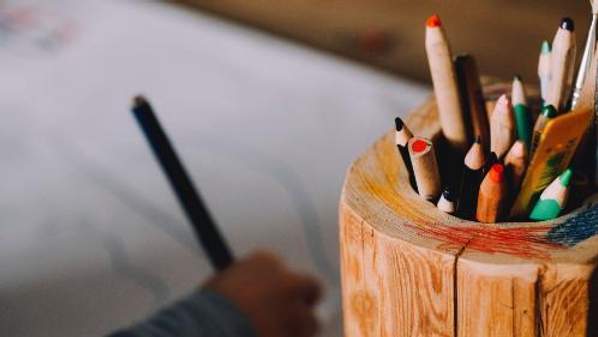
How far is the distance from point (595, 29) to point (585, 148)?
0.16 feet

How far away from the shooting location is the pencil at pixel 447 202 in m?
0.32

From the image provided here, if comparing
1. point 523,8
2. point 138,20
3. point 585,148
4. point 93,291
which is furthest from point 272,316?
point 523,8

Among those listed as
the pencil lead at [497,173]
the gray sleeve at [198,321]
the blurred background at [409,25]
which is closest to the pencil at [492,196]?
the pencil lead at [497,173]

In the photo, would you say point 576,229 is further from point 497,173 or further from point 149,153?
point 149,153

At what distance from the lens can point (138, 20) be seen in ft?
3.14

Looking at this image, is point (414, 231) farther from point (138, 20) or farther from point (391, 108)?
point (138, 20)

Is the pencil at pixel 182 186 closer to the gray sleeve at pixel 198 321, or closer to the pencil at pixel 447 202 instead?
the gray sleeve at pixel 198 321

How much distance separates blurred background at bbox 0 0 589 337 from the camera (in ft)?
1.97

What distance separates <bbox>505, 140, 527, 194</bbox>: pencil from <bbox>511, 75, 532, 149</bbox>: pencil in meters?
0.03

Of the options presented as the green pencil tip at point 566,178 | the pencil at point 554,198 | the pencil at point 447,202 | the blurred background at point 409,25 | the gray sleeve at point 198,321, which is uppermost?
the pencil at point 447,202

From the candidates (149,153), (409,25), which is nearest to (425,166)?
(149,153)

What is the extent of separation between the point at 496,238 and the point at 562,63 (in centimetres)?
8

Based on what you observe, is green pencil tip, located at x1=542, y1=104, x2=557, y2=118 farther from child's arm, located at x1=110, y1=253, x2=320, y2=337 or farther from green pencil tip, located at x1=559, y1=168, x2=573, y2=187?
child's arm, located at x1=110, y1=253, x2=320, y2=337

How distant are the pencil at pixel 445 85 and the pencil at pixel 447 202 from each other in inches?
1.6
